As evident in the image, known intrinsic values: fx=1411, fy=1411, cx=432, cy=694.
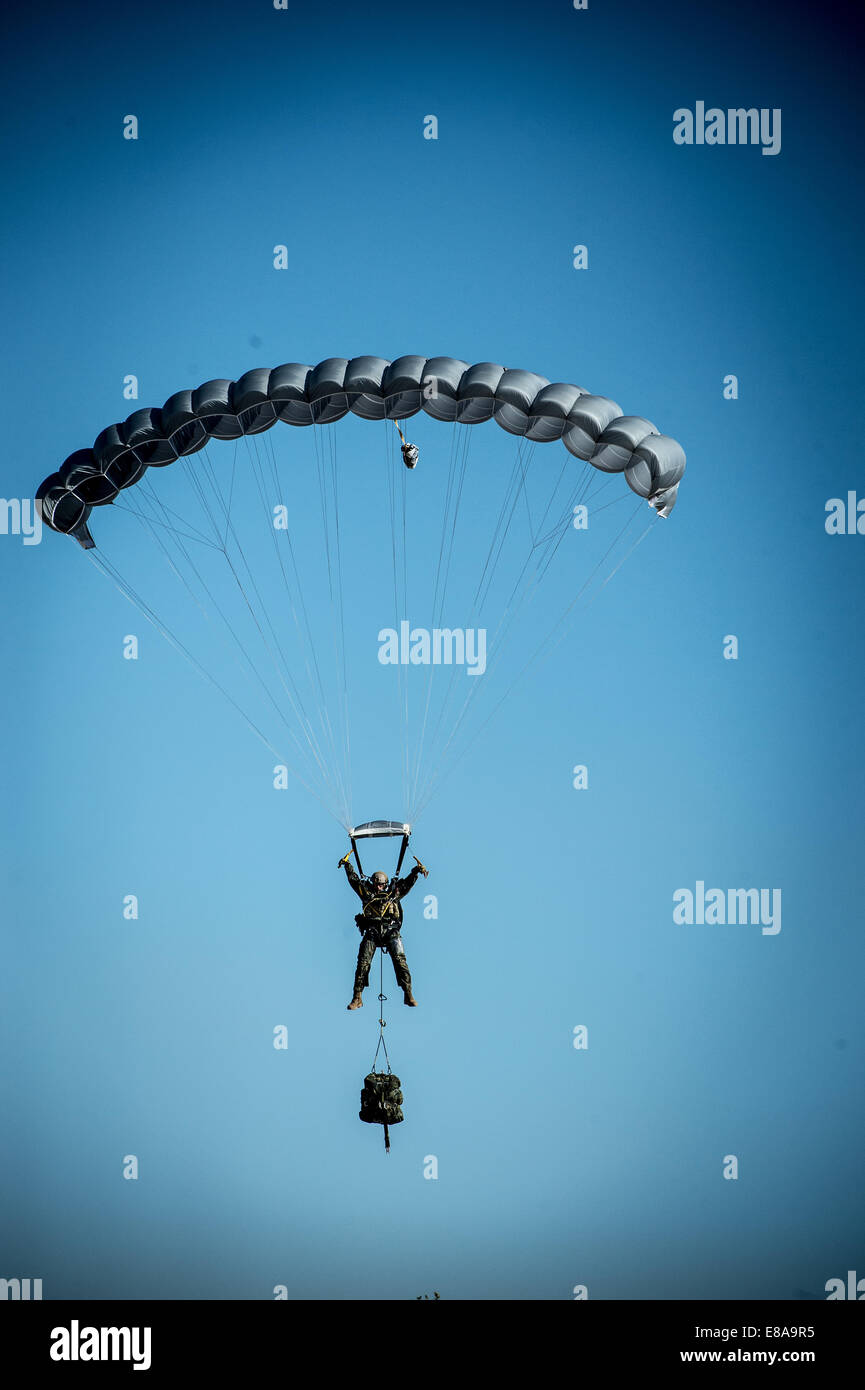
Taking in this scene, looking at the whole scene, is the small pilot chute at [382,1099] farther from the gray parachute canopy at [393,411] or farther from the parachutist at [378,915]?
the gray parachute canopy at [393,411]

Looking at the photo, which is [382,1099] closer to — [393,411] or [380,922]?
[380,922]

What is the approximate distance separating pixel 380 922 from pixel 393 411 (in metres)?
3.96

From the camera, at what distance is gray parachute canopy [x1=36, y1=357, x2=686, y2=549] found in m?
10.4

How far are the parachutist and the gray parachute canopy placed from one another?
136 inches

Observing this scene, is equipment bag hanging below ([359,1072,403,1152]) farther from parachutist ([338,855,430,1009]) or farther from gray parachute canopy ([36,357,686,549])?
gray parachute canopy ([36,357,686,549])

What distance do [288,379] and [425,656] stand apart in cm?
482

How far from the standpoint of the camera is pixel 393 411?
34.8 feet

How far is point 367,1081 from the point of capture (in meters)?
11.4

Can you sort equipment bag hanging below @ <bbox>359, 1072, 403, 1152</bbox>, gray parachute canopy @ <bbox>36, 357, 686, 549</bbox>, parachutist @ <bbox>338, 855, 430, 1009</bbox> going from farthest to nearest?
equipment bag hanging below @ <bbox>359, 1072, 403, 1152</bbox> < parachutist @ <bbox>338, 855, 430, 1009</bbox> < gray parachute canopy @ <bbox>36, 357, 686, 549</bbox>

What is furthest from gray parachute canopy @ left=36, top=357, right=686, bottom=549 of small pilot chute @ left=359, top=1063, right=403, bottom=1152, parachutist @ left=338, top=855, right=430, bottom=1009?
small pilot chute @ left=359, top=1063, right=403, bottom=1152
